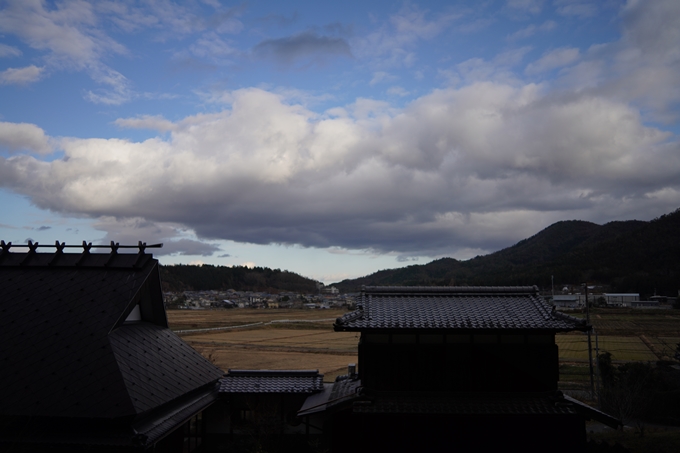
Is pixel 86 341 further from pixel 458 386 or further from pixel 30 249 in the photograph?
pixel 458 386

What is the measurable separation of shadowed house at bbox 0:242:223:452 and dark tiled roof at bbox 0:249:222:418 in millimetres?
24

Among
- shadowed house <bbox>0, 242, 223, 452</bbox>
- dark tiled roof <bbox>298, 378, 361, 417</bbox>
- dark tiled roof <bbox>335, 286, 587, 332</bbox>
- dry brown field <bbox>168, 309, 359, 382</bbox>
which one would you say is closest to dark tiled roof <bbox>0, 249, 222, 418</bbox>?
shadowed house <bbox>0, 242, 223, 452</bbox>

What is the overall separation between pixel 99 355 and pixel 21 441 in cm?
199

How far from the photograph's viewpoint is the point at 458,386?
10.3m

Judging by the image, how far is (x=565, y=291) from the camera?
92438mm

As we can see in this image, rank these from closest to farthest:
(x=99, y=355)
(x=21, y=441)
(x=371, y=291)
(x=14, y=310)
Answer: (x=21, y=441) → (x=99, y=355) → (x=14, y=310) → (x=371, y=291)

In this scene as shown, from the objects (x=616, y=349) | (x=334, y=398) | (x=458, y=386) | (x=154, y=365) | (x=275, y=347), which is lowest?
(x=275, y=347)

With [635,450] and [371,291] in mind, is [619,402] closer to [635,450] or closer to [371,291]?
[635,450]

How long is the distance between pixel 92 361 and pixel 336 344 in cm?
5138

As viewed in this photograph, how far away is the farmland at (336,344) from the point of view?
37.8m

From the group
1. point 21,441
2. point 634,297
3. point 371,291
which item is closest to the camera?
point 21,441

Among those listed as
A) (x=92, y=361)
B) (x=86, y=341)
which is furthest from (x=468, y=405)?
(x=86, y=341)

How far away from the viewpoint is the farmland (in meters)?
37.8

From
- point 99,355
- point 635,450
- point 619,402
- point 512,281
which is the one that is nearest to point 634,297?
point 512,281
